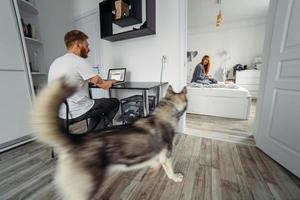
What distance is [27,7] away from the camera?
210 centimetres

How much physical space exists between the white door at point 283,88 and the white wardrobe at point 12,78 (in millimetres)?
2600

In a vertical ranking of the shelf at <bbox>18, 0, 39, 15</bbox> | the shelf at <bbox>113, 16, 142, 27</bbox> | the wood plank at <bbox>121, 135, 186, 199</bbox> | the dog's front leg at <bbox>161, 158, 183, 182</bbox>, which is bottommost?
the wood plank at <bbox>121, 135, 186, 199</bbox>

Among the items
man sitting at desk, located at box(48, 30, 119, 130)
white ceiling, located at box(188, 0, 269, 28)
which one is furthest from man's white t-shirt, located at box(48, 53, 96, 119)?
white ceiling, located at box(188, 0, 269, 28)

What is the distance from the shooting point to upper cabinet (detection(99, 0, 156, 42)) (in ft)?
6.26

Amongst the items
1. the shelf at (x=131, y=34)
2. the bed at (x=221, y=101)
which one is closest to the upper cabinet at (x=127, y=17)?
the shelf at (x=131, y=34)

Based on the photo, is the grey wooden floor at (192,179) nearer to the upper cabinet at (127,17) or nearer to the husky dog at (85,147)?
the husky dog at (85,147)

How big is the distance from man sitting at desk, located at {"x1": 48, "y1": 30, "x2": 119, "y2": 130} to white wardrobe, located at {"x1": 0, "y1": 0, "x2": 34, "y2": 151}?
0.66 metres

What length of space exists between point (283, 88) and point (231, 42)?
15.7 ft

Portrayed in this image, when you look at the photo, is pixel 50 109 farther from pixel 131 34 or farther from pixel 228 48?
pixel 228 48

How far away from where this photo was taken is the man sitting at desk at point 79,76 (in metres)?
1.27

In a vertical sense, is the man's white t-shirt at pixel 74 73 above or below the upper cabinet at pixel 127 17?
below

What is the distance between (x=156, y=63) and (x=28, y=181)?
6.49 ft

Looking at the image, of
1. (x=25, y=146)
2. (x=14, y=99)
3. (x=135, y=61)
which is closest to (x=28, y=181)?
(x=25, y=146)

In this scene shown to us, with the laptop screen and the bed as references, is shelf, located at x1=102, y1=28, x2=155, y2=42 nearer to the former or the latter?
the laptop screen
